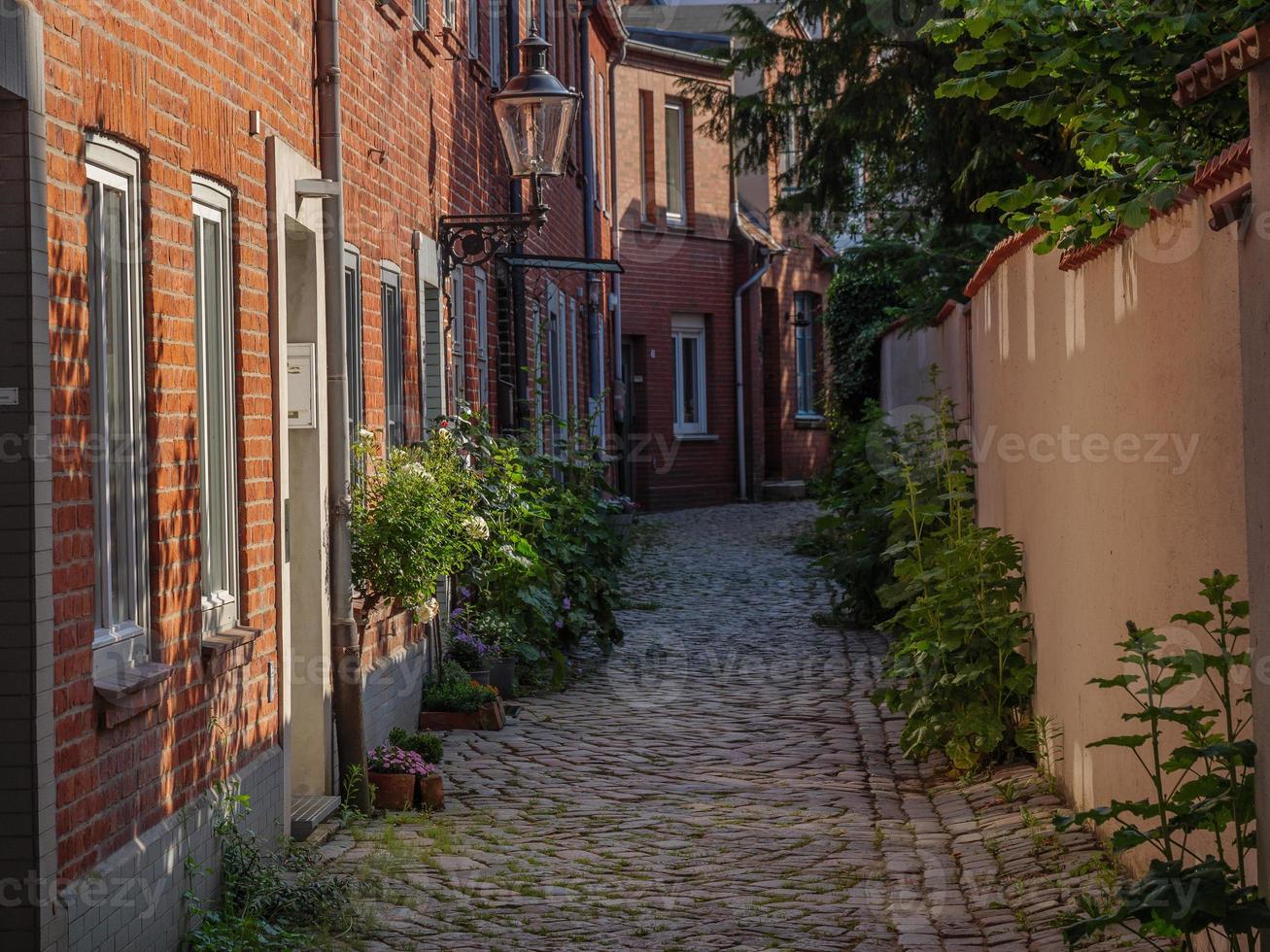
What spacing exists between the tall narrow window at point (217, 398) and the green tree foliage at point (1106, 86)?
2.65m

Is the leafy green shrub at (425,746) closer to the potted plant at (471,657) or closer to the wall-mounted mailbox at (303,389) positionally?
the wall-mounted mailbox at (303,389)

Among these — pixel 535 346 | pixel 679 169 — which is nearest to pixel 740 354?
pixel 679 169

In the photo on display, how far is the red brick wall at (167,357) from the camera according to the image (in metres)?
4.40

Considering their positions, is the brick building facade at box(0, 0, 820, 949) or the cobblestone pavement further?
the cobblestone pavement

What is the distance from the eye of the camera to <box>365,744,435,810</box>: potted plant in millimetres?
7613

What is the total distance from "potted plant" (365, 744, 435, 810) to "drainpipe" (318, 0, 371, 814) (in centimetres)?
18

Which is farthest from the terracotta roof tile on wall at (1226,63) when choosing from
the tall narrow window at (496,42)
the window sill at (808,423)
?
the window sill at (808,423)

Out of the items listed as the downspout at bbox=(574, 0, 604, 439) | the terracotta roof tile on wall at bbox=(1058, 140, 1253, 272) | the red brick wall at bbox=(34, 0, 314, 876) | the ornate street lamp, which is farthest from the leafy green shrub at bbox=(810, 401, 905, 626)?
the terracotta roof tile on wall at bbox=(1058, 140, 1253, 272)

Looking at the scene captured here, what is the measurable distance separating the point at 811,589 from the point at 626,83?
525 inches

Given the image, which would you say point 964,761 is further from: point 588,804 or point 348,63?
point 348,63

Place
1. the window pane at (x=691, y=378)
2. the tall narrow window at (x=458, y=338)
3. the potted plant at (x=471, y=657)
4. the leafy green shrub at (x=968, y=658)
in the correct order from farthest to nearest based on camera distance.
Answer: the window pane at (x=691, y=378) < the tall narrow window at (x=458, y=338) < the potted plant at (x=471, y=657) < the leafy green shrub at (x=968, y=658)

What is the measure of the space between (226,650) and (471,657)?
4.54m

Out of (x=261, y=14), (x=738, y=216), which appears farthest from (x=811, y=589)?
(x=738, y=216)

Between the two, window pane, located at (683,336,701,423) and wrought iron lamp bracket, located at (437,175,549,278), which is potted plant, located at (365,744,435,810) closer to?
wrought iron lamp bracket, located at (437,175,549,278)
